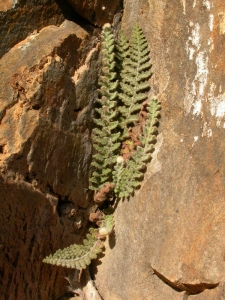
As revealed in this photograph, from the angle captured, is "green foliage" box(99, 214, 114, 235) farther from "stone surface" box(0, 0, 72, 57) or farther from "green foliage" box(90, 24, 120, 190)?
"stone surface" box(0, 0, 72, 57)

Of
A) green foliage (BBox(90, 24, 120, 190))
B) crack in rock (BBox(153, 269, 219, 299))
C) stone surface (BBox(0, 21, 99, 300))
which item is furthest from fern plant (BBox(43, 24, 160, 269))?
crack in rock (BBox(153, 269, 219, 299))

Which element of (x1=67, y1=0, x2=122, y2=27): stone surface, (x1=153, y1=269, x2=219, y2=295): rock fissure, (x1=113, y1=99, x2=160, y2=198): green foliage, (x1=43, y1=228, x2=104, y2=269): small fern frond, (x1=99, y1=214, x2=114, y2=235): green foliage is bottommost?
(x1=43, y1=228, x2=104, y2=269): small fern frond

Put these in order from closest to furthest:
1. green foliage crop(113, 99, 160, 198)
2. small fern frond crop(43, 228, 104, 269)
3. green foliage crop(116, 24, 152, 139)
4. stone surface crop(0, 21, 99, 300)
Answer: stone surface crop(0, 21, 99, 300) < small fern frond crop(43, 228, 104, 269) < green foliage crop(113, 99, 160, 198) < green foliage crop(116, 24, 152, 139)

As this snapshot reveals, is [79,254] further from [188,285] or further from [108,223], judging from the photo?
[188,285]

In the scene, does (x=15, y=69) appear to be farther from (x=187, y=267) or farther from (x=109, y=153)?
(x=187, y=267)

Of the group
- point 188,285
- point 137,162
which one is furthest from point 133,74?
point 188,285

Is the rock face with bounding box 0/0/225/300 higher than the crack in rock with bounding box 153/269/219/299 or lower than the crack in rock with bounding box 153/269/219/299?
higher

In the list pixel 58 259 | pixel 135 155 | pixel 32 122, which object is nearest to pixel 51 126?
pixel 32 122
